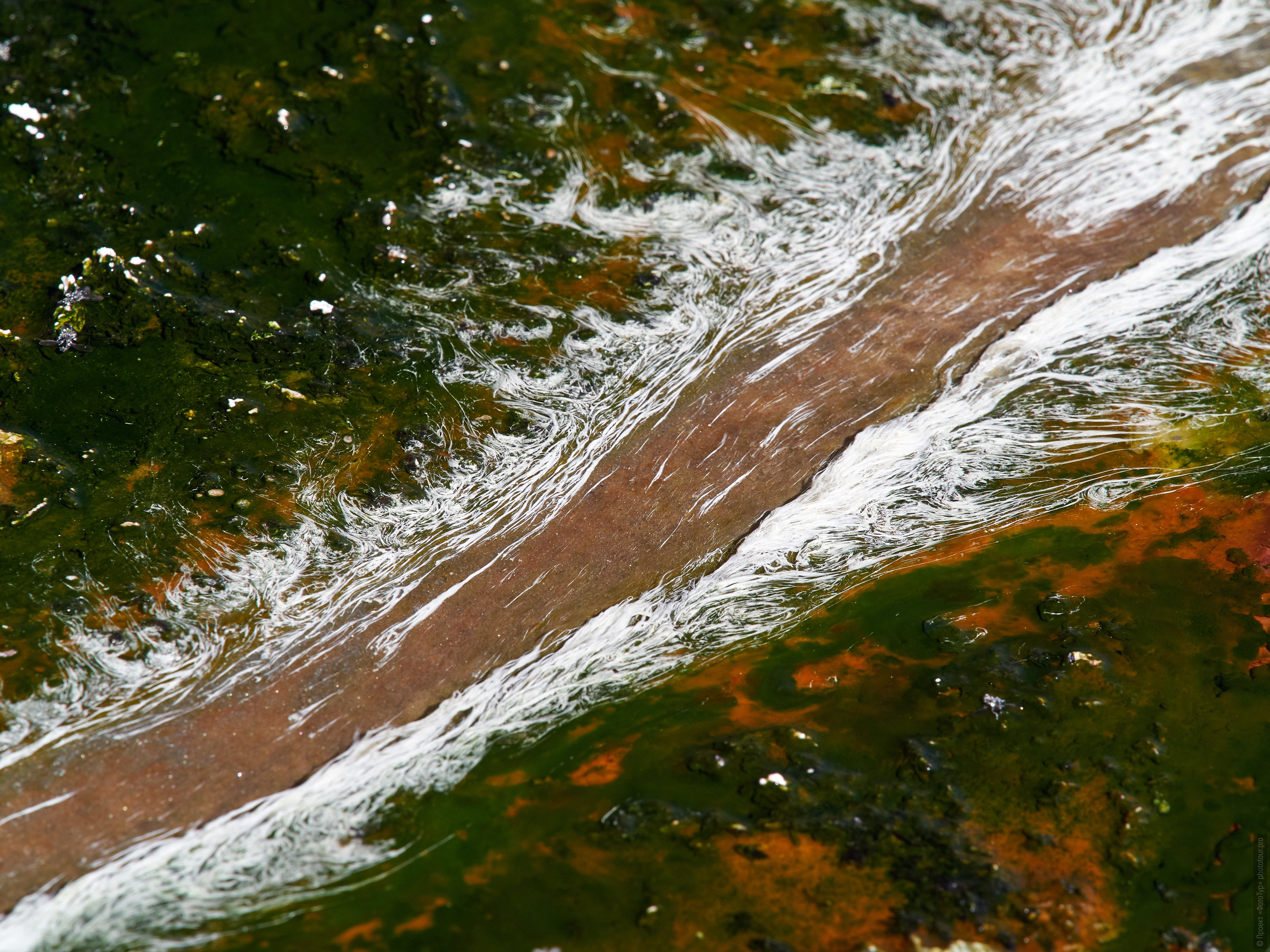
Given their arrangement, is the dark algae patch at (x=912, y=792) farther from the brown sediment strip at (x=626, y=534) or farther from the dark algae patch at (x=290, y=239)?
the dark algae patch at (x=290, y=239)

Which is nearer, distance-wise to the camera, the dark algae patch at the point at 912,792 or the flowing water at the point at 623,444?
the dark algae patch at the point at 912,792

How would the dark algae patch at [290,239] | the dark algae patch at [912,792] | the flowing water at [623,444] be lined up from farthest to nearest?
the dark algae patch at [290,239] < the flowing water at [623,444] < the dark algae patch at [912,792]

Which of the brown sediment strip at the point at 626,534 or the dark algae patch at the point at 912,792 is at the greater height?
the brown sediment strip at the point at 626,534

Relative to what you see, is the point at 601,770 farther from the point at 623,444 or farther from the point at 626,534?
the point at 623,444

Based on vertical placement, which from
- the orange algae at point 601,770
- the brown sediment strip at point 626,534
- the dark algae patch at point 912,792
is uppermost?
the brown sediment strip at point 626,534

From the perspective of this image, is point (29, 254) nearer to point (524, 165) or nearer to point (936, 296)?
point (524, 165)

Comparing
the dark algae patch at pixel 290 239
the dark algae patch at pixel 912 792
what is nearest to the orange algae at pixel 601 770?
the dark algae patch at pixel 912 792

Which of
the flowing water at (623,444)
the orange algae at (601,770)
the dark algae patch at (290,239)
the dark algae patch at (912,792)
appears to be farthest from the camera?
the dark algae patch at (290,239)
